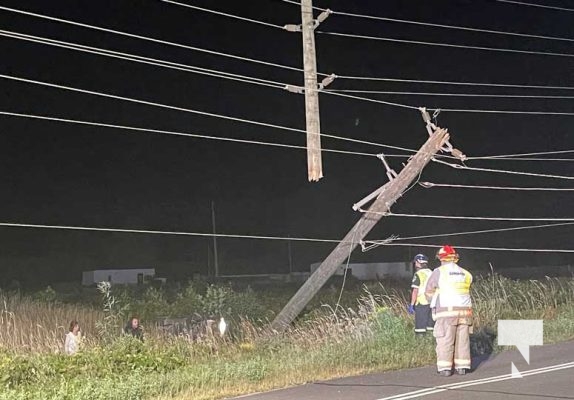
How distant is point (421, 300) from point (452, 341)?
2.23 m

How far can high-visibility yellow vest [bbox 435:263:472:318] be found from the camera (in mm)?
10000

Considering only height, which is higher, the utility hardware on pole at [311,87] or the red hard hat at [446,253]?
the utility hardware on pole at [311,87]

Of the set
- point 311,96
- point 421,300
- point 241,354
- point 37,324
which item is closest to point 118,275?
point 37,324

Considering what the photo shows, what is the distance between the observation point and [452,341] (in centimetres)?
1009

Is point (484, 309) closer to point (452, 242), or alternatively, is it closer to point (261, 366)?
point (261, 366)

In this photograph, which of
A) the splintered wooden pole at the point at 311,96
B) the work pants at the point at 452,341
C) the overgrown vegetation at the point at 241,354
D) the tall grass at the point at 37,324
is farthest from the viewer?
the splintered wooden pole at the point at 311,96

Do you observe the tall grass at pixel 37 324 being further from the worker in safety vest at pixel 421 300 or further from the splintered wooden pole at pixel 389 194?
the worker in safety vest at pixel 421 300

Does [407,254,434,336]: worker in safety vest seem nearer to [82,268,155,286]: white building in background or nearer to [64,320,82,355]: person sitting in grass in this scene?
[64,320,82,355]: person sitting in grass

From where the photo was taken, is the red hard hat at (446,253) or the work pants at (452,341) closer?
the work pants at (452,341)

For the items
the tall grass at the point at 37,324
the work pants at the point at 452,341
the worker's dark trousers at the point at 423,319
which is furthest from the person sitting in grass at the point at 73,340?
the work pants at the point at 452,341

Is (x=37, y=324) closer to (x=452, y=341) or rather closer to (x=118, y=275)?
(x=452, y=341)

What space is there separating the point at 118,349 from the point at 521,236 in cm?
4578

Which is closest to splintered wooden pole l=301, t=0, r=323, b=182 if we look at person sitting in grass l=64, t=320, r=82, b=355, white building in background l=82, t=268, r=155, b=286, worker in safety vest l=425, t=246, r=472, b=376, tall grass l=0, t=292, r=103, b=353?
worker in safety vest l=425, t=246, r=472, b=376

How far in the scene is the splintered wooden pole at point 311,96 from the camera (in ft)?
49.1
